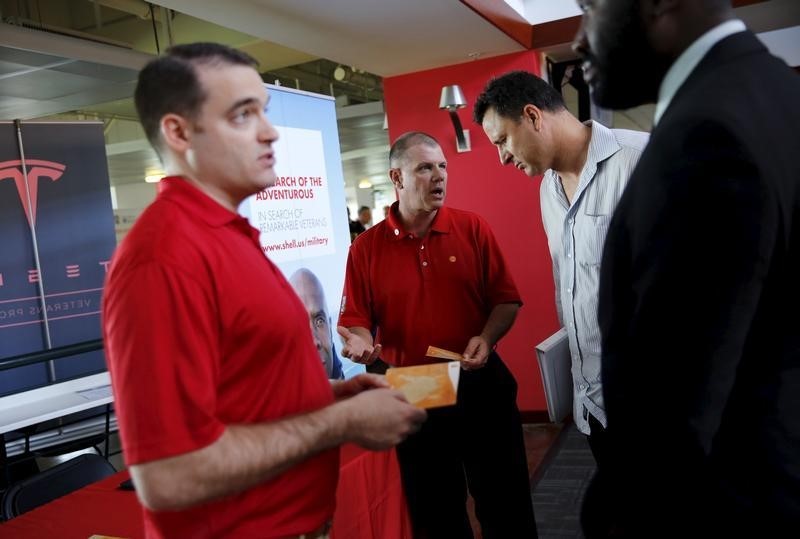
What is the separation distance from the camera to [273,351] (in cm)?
118

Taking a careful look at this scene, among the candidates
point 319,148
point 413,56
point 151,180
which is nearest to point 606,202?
point 319,148

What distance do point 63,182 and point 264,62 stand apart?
7.25 feet

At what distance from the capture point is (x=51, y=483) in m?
2.44

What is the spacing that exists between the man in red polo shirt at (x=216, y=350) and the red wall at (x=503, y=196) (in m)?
4.05

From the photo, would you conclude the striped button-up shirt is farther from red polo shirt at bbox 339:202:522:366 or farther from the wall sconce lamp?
the wall sconce lamp

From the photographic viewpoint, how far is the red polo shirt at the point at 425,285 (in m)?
2.75

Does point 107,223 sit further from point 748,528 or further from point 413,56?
point 748,528

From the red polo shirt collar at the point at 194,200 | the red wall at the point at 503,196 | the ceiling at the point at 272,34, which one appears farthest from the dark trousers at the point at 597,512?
the red wall at the point at 503,196

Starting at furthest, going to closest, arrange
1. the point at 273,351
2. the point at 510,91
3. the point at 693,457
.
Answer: the point at 510,91 → the point at 273,351 → the point at 693,457

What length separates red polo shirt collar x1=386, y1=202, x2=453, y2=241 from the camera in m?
2.86

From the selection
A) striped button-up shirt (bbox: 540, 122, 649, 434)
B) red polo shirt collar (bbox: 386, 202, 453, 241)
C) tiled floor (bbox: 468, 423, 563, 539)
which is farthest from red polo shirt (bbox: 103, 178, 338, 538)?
tiled floor (bbox: 468, 423, 563, 539)

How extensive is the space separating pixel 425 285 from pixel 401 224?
0.30m

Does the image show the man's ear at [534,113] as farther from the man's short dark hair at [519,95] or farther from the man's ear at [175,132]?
the man's ear at [175,132]

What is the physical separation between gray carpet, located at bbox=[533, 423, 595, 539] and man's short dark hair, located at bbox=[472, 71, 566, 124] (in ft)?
6.53
